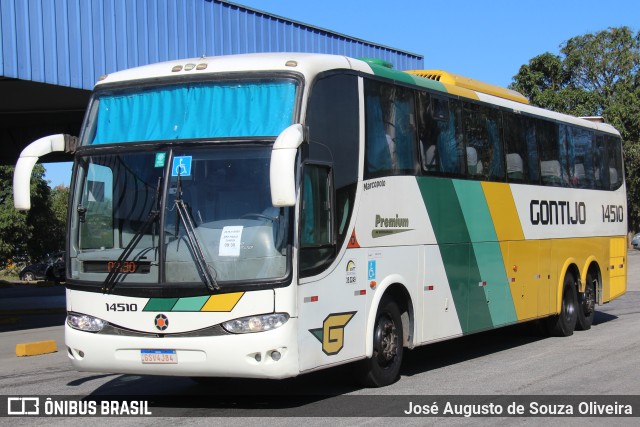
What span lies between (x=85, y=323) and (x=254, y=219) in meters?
2.00

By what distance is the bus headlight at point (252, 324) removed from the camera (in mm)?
7910

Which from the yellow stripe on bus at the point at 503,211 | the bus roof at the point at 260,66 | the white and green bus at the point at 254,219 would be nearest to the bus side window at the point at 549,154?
the yellow stripe on bus at the point at 503,211

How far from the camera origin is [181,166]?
829cm

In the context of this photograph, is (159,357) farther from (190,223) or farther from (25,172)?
(25,172)

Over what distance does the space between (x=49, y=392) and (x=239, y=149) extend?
12.6 feet

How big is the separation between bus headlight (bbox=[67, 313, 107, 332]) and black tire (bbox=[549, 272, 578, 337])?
8.93 meters

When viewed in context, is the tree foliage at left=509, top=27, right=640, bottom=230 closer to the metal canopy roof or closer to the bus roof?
the metal canopy roof

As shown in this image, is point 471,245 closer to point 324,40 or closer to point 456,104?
point 456,104

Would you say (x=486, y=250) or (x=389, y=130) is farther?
(x=486, y=250)

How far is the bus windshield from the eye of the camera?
26.2 feet

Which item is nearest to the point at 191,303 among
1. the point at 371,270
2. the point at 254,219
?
the point at 254,219

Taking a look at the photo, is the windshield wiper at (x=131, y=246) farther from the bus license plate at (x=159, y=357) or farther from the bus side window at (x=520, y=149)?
the bus side window at (x=520, y=149)

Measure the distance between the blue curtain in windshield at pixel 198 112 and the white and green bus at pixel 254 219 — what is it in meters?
0.01

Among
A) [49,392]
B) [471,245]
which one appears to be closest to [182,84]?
[49,392]
